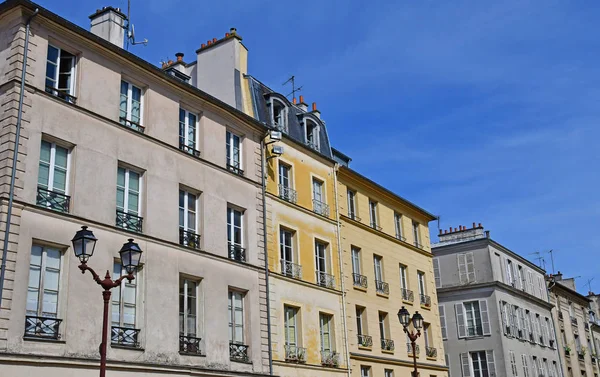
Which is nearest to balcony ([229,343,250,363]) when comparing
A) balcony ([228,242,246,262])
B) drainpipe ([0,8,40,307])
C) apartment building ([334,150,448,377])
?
balcony ([228,242,246,262])

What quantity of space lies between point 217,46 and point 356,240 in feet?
27.9

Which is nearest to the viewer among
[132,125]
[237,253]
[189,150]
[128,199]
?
[128,199]

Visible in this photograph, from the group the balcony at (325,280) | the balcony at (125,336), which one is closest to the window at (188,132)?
the balcony at (125,336)

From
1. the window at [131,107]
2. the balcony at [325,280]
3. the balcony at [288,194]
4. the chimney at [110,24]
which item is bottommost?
the balcony at [325,280]

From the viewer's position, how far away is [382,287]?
26.7 m

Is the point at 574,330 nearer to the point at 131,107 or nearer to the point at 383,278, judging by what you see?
the point at 383,278

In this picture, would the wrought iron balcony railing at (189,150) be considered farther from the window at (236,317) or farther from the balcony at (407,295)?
the balcony at (407,295)

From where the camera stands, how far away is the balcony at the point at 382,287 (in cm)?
2644

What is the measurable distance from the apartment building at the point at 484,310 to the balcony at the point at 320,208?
14.6 metres

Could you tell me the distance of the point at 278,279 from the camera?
68.9 feet

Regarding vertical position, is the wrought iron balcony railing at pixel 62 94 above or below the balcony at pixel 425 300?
above

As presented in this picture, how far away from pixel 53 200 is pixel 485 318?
85.4 ft

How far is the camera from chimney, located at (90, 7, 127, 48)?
19.4m

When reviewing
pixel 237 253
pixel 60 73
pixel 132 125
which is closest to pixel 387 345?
pixel 237 253
